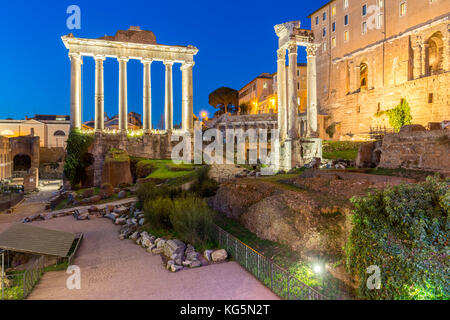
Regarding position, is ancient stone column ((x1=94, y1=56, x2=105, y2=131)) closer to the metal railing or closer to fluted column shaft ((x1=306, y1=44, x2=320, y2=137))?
fluted column shaft ((x1=306, y1=44, x2=320, y2=137))

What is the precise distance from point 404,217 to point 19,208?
84.8ft

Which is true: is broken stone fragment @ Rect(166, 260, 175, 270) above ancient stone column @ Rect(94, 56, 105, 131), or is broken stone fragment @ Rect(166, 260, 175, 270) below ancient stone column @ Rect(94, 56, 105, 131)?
below

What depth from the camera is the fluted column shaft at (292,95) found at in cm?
1983

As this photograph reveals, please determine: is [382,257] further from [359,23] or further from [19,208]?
[359,23]

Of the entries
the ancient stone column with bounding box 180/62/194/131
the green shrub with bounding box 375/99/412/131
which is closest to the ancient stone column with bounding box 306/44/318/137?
the green shrub with bounding box 375/99/412/131

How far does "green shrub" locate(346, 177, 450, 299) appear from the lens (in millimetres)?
4324

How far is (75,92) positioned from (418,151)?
31.2 metres

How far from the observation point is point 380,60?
35.8 metres

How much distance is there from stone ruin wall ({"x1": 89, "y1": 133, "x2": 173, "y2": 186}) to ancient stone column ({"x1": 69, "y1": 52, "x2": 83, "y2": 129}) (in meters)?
2.80

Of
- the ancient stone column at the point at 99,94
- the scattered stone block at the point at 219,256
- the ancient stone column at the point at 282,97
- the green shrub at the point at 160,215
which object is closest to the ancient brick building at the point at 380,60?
the ancient stone column at the point at 282,97

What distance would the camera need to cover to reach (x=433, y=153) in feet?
40.1

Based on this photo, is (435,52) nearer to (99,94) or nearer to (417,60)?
(417,60)
